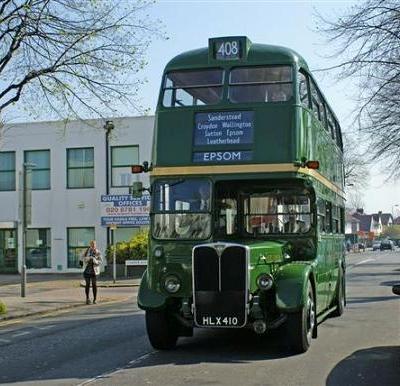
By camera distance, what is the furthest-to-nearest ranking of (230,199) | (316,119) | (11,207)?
(11,207)
(316,119)
(230,199)

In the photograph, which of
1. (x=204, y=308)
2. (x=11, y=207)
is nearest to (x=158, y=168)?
(x=204, y=308)

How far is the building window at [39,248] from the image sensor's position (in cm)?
3956

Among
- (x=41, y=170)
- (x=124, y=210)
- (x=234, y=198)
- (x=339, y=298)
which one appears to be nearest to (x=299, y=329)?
(x=234, y=198)

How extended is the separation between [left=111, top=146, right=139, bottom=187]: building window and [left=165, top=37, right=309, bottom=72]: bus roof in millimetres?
26786

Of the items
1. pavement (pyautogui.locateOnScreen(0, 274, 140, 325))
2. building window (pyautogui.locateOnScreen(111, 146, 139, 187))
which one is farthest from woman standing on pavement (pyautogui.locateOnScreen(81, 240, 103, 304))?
building window (pyautogui.locateOnScreen(111, 146, 139, 187))

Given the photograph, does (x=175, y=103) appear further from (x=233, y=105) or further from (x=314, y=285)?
(x=314, y=285)

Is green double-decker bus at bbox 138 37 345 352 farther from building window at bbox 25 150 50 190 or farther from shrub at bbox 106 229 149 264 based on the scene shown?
building window at bbox 25 150 50 190

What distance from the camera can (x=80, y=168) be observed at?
39.0 m

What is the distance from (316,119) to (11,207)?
3111 centimetres

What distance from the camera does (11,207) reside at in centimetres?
4038

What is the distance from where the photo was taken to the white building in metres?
37.9

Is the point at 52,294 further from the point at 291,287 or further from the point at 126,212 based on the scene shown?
the point at 291,287

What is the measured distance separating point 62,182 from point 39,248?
4027 millimetres

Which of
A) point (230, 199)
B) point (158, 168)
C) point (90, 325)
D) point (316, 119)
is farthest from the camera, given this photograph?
point (90, 325)
